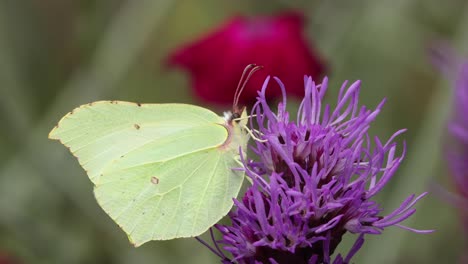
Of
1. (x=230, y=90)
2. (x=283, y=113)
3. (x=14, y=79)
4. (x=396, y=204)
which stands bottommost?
(x=14, y=79)

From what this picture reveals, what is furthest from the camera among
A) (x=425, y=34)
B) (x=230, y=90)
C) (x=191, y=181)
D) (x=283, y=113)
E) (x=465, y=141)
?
(x=425, y=34)

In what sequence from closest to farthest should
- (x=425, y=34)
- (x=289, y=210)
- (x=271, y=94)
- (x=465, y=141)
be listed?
(x=289, y=210), (x=465, y=141), (x=271, y=94), (x=425, y=34)

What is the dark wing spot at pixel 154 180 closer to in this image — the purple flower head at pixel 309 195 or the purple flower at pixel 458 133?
the purple flower head at pixel 309 195

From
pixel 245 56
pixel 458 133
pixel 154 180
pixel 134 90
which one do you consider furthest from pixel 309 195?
pixel 134 90

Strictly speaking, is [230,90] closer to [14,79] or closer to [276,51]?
[276,51]

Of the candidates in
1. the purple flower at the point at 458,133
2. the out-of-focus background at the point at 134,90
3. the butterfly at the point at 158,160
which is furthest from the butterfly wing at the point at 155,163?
the out-of-focus background at the point at 134,90

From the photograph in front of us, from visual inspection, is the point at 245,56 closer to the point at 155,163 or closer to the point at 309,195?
the point at 155,163

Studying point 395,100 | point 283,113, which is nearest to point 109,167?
point 283,113
